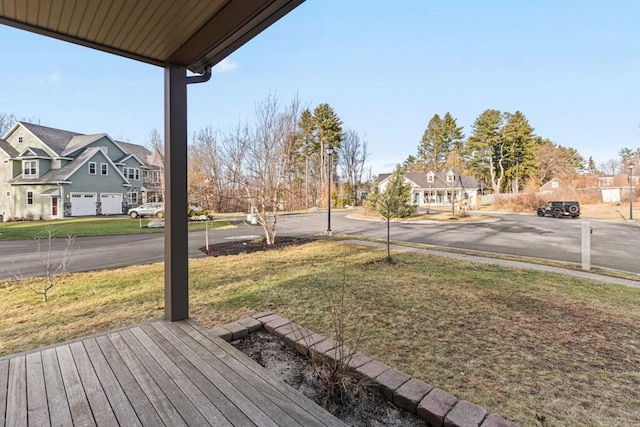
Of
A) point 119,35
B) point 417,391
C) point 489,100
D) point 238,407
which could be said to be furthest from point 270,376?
point 489,100

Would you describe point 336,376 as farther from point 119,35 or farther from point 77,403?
point 119,35

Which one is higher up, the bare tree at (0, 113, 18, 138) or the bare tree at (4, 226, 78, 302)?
the bare tree at (0, 113, 18, 138)

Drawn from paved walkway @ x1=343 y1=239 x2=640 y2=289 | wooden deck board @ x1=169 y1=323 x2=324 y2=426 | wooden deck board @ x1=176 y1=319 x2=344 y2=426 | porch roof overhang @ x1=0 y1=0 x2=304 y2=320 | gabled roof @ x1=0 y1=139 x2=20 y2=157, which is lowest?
paved walkway @ x1=343 y1=239 x2=640 y2=289

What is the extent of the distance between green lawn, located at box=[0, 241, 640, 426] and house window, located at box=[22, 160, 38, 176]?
5.14 meters

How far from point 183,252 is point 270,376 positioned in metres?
1.23

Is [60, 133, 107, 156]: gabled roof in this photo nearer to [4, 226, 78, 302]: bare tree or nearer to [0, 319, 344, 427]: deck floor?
[4, 226, 78, 302]: bare tree

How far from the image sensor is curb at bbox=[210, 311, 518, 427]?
1.32 meters

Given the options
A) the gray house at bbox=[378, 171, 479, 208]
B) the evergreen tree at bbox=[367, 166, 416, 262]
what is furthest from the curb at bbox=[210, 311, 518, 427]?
the gray house at bbox=[378, 171, 479, 208]

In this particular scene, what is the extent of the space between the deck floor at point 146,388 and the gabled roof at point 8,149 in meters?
7.40

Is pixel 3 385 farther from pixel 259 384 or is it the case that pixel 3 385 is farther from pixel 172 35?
pixel 172 35

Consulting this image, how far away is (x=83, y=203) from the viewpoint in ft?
38.0

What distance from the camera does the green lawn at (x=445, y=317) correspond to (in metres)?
1.71

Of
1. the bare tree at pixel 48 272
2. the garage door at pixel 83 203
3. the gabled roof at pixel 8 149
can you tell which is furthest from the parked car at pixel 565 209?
the garage door at pixel 83 203

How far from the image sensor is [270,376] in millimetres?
1558
